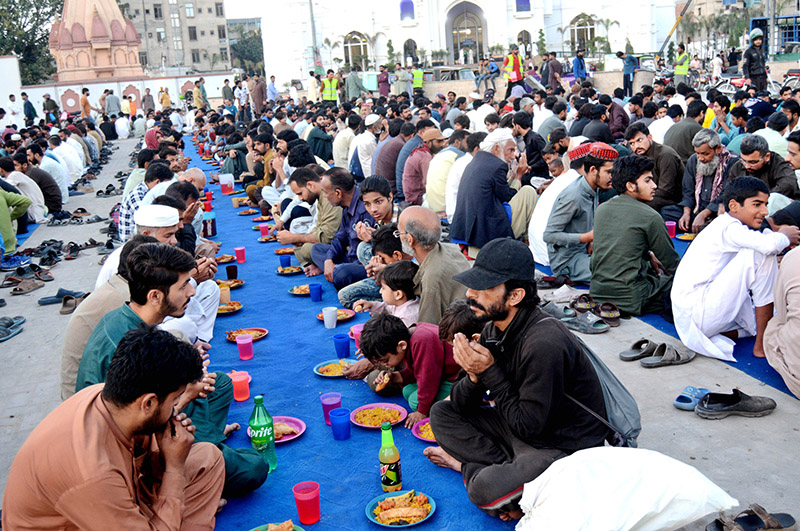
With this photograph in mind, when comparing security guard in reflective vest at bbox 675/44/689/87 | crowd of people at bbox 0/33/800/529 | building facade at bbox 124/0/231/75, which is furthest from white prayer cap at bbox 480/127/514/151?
building facade at bbox 124/0/231/75

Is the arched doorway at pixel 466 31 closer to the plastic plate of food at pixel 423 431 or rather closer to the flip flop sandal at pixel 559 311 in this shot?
the flip flop sandal at pixel 559 311

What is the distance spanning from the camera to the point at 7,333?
6.93m

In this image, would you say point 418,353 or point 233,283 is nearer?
point 418,353

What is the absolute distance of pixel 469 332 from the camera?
399cm

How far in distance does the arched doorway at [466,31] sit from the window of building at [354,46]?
538cm

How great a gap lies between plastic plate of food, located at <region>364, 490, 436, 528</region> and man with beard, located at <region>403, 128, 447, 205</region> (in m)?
6.23

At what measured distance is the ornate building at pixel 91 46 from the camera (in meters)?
39.4

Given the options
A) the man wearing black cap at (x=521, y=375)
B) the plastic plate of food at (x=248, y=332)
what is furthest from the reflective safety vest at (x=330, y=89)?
the man wearing black cap at (x=521, y=375)

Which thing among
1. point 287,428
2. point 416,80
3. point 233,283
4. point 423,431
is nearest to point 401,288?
point 423,431

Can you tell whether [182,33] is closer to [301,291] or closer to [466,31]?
[466,31]

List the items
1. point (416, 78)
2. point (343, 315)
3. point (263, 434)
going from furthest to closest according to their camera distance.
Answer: point (416, 78)
point (343, 315)
point (263, 434)

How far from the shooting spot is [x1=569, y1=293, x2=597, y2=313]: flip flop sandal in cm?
608

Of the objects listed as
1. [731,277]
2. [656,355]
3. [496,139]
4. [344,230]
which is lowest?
[656,355]

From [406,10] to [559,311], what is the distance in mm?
42381
